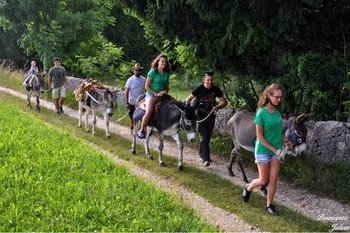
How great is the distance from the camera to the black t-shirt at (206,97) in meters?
8.68

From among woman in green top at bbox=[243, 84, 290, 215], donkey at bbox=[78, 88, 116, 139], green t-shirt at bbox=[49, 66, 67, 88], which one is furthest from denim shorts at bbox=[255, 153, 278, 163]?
green t-shirt at bbox=[49, 66, 67, 88]

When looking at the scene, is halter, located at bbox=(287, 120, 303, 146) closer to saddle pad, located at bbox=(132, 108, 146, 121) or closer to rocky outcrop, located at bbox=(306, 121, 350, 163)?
rocky outcrop, located at bbox=(306, 121, 350, 163)

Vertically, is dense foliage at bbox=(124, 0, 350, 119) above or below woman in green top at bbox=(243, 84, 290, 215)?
above

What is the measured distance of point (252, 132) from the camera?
7.46m

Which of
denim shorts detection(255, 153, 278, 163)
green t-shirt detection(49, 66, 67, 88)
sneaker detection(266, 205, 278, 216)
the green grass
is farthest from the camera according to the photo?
green t-shirt detection(49, 66, 67, 88)

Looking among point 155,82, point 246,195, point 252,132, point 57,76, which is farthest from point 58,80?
point 246,195

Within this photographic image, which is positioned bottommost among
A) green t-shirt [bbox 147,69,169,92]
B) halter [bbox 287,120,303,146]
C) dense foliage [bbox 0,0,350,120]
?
halter [bbox 287,120,303,146]

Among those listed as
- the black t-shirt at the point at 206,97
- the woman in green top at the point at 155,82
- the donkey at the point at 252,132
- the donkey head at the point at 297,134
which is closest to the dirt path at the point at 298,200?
the donkey at the point at 252,132

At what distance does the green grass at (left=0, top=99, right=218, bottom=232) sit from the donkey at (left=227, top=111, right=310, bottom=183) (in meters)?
1.97

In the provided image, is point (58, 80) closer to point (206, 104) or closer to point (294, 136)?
point (206, 104)

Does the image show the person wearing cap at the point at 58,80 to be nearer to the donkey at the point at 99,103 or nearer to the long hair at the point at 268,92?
the donkey at the point at 99,103

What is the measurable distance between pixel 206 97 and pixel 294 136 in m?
2.54

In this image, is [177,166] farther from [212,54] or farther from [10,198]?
[10,198]

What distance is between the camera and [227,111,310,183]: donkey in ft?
21.7
